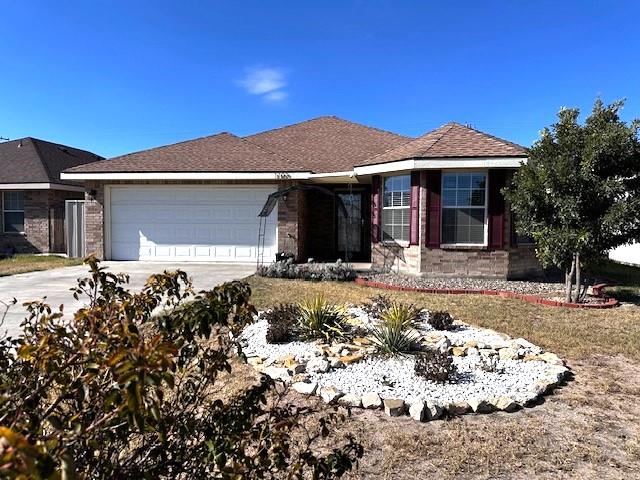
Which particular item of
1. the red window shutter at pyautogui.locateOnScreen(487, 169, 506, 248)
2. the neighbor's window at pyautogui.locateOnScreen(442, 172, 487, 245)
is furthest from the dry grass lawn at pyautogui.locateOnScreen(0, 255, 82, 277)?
the red window shutter at pyautogui.locateOnScreen(487, 169, 506, 248)

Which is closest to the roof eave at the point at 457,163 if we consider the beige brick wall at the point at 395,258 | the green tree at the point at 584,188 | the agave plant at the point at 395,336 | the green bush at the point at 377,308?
the green tree at the point at 584,188

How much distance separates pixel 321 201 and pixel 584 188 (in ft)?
30.9

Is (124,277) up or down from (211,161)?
down

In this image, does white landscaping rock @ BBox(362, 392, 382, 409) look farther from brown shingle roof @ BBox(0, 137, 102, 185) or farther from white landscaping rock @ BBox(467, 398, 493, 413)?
brown shingle roof @ BBox(0, 137, 102, 185)

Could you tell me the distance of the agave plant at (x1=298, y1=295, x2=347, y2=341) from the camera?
573 centimetres

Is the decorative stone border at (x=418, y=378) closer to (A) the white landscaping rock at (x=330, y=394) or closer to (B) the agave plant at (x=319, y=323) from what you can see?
(A) the white landscaping rock at (x=330, y=394)

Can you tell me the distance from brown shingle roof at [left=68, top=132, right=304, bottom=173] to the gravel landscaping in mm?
5273

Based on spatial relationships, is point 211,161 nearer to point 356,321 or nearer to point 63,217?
point 63,217

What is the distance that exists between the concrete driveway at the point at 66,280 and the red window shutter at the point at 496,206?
21.5 ft

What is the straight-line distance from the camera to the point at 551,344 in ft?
18.9

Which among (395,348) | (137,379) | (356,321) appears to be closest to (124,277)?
(137,379)

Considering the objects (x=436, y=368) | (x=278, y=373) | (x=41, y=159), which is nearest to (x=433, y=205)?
(x=436, y=368)

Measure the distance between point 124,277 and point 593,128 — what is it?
28.1ft

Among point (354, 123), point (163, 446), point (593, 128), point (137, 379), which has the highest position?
point (354, 123)
